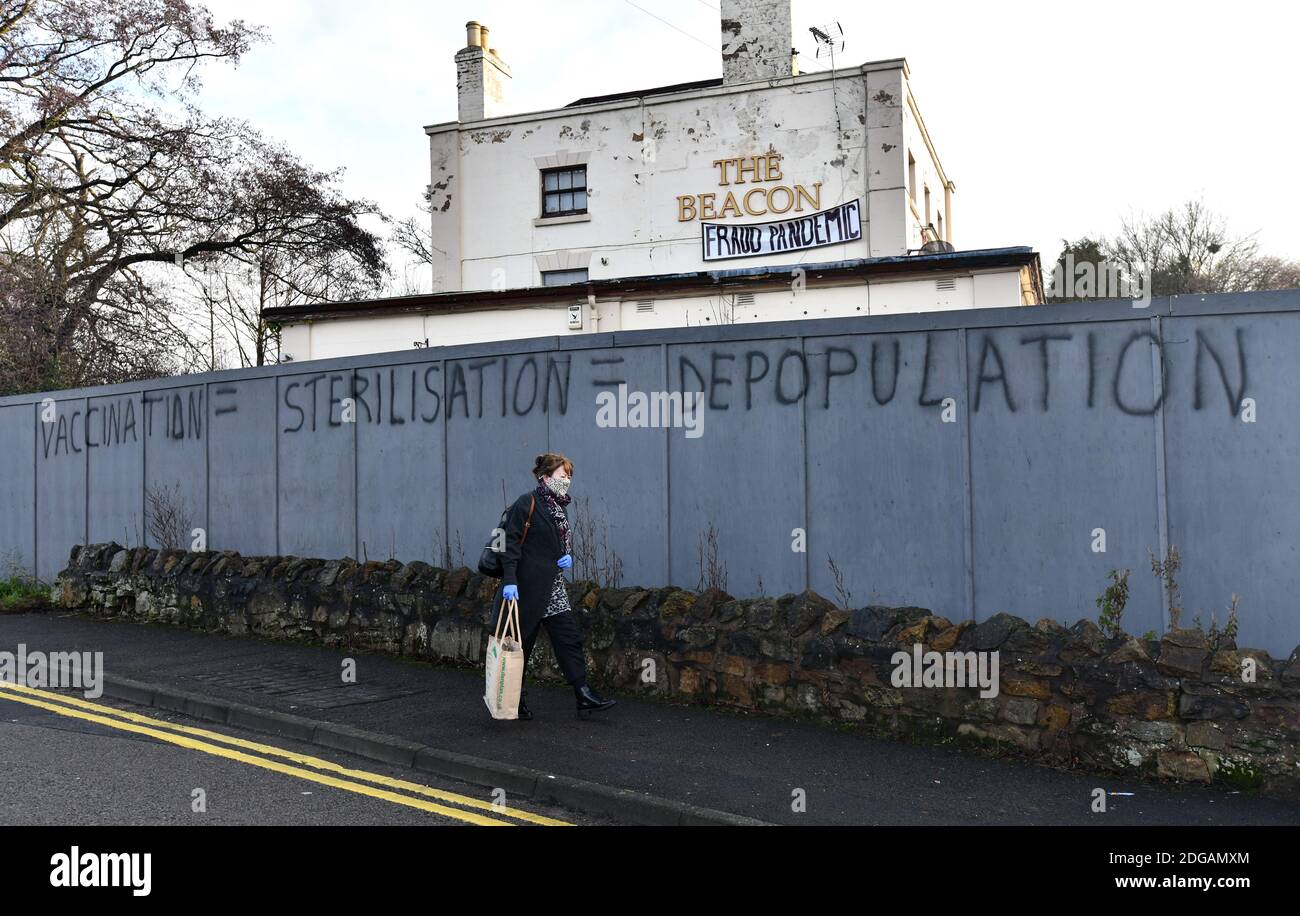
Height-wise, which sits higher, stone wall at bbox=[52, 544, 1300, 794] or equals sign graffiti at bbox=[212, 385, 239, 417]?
equals sign graffiti at bbox=[212, 385, 239, 417]

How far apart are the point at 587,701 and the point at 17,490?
37.3 ft

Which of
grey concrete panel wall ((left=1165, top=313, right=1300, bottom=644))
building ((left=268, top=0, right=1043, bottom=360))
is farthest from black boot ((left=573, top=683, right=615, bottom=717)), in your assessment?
building ((left=268, top=0, right=1043, bottom=360))

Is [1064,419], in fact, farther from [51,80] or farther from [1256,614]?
[51,80]

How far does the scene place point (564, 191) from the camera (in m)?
27.9

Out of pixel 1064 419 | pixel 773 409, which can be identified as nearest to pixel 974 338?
pixel 1064 419

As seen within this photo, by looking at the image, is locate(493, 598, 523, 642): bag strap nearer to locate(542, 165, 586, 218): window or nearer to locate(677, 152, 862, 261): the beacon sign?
locate(677, 152, 862, 261): the beacon sign

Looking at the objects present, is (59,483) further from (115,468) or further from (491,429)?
(491,429)

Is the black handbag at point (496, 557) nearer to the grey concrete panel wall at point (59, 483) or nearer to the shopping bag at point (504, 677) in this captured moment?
the shopping bag at point (504, 677)

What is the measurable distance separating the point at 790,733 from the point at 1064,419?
290 centimetres

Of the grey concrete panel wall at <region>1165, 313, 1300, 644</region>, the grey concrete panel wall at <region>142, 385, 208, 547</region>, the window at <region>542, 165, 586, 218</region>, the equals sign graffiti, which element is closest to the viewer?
the grey concrete panel wall at <region>1165, 313, 1300, 644</region>

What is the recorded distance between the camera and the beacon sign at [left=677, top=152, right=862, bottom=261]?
2505 centimetres

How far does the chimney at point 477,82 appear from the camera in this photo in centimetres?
2939

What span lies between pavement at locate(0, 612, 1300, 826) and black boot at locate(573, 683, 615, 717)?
8 cm

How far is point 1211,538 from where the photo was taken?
287 inches
